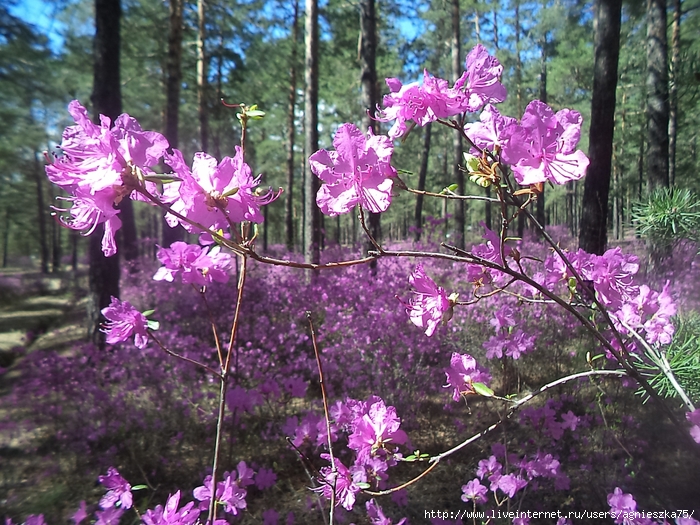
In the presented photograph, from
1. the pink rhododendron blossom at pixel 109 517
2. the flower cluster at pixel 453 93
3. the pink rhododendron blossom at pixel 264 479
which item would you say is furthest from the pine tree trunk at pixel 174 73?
the flower cluster at pixel 453 93

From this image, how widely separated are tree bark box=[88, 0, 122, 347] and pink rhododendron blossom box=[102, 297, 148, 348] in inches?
165

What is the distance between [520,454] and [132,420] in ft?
10.1

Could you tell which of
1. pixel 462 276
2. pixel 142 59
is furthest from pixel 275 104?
pixel 462 276

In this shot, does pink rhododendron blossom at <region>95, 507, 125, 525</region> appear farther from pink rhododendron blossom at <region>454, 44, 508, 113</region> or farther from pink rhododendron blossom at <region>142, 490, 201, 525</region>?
pink rhododendron blossom at <region>454, 44, 508, 113</region>

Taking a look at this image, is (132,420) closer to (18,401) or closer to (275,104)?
(18,401)

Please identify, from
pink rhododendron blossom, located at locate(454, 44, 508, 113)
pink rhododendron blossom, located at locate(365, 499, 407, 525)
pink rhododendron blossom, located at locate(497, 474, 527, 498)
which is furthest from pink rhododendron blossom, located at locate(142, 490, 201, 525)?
pink rhododendron blossom, located at locate(497, 474, 527, 498)

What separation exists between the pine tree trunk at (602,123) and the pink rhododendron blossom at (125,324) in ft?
15.4

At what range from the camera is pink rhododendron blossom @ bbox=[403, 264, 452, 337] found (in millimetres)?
1010

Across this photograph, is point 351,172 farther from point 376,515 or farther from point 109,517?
point 109,517

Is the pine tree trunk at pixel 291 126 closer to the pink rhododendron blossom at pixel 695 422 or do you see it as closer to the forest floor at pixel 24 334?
the forest floor at pixel 24 334

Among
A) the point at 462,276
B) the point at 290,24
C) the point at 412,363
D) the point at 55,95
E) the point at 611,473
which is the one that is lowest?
the point at 611,473

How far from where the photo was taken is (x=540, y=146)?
79cm

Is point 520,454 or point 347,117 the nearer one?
point 520,454

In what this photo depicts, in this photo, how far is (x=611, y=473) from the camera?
9.92 ft
